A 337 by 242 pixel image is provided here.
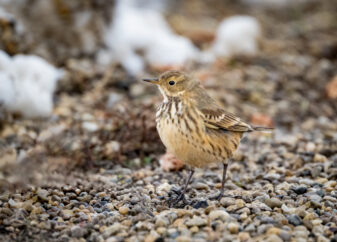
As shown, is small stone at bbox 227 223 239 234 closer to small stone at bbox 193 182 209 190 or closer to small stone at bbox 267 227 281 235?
small stone at bbox 267 227 281 235

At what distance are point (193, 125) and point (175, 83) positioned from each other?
597mm

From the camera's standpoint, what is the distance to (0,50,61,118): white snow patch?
721cm

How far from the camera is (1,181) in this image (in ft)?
15.4

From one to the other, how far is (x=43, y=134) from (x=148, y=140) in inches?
54.6

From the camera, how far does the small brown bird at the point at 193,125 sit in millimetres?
4930

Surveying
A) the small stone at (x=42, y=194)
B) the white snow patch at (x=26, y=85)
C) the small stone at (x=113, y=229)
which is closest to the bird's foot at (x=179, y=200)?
the small stone at (x=113, y=229)

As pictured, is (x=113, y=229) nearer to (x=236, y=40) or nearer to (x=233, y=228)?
(x=233, y=228)

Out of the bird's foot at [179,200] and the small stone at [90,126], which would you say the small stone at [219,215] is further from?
the small stone at [90,126]

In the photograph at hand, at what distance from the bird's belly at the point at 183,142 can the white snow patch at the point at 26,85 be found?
298cm

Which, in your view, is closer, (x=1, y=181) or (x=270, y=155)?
(x=1, y=181)

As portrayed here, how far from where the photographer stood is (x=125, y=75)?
29.5 feet

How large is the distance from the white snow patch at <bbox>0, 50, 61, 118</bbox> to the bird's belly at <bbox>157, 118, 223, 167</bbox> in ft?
9.77

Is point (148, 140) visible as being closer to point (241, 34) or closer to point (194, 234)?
point (194, 234)

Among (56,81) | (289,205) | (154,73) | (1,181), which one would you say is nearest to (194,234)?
(289,205)
